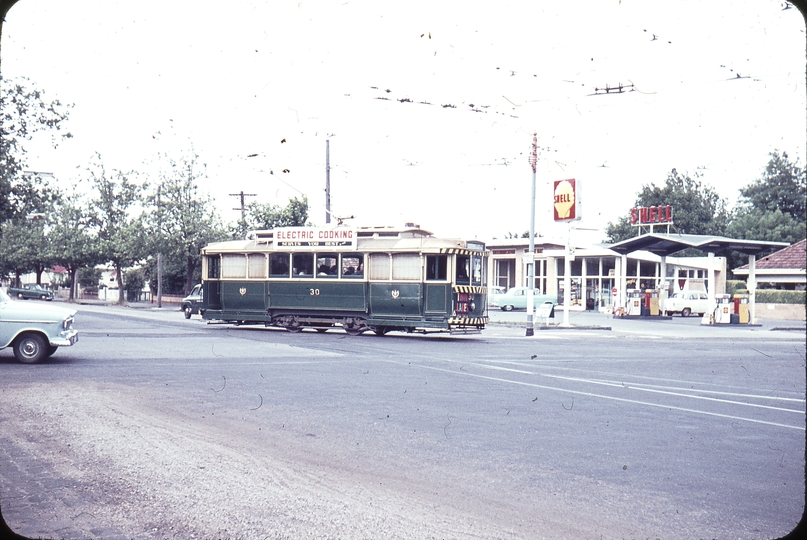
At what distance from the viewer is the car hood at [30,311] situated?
14.2 metres

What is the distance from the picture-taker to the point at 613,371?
15.4 metres

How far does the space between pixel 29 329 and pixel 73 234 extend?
33399mm

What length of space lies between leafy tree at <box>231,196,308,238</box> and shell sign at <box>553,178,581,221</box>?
18925 millimetres

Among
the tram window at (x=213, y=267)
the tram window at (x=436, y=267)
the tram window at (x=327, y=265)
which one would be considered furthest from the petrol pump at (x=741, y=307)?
the tram window at (x=213, y=267)

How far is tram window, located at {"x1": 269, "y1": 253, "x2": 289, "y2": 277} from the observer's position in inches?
1053

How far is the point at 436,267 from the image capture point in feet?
79.8

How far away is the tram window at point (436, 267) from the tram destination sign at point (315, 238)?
109 inches

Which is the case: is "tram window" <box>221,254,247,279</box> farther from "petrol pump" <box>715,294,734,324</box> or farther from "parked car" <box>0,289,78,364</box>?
"petrol pump" <box>715,294,734,324</box>

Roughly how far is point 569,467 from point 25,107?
2731 centimetres

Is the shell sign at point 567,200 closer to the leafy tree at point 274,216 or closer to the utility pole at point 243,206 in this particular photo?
the leafy tree at point 274,216

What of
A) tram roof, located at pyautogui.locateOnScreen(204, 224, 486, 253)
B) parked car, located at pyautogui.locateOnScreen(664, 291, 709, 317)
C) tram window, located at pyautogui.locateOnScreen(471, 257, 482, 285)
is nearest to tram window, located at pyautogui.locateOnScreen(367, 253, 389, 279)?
tram roof, located at pyautogui.locateOnScreen(204, 224, 486, 253)

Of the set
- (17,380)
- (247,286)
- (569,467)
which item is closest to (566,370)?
(569,467)

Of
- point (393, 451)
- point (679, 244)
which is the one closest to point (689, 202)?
point (679, 244)

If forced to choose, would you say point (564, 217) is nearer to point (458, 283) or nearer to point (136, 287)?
point (458, 283)
